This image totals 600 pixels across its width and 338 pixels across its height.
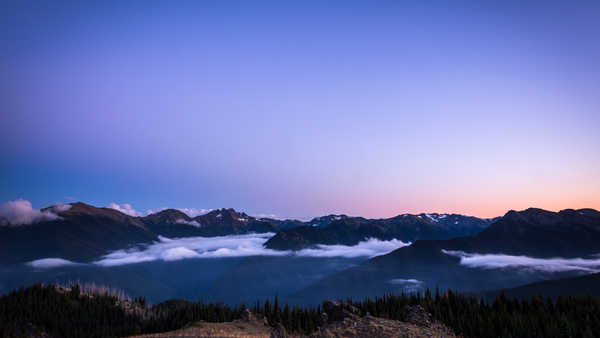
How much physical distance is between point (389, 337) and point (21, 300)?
6473 centimetres

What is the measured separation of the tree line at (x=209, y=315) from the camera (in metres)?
46.6

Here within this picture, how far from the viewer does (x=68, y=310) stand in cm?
6500

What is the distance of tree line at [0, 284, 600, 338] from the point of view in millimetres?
46562

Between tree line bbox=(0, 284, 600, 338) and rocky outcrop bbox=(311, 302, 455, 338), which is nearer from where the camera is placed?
rocky outcrop bbox=(311, 302, 455, 338)

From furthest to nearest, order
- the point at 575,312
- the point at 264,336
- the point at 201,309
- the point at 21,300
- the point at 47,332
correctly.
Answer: the point at 201,309 → the point at 21,300 → the point at 575,312 → the point at 47,332 → the point at 264,336

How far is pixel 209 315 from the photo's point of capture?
67.9 m

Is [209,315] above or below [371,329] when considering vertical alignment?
below

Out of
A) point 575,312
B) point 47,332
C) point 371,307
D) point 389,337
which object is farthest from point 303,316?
point 575,312

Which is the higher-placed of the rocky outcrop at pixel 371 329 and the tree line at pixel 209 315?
the rocky outcrop at pixel 371 329

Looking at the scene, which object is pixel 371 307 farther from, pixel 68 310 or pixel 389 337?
pixel 68 310

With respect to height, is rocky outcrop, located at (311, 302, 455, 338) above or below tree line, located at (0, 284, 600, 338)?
above

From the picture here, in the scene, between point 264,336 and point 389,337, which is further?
point 264,336

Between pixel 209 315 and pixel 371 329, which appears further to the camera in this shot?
pixel 209 315

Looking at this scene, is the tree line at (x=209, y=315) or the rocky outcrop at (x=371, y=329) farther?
the tree line at (x=209, y=315)
